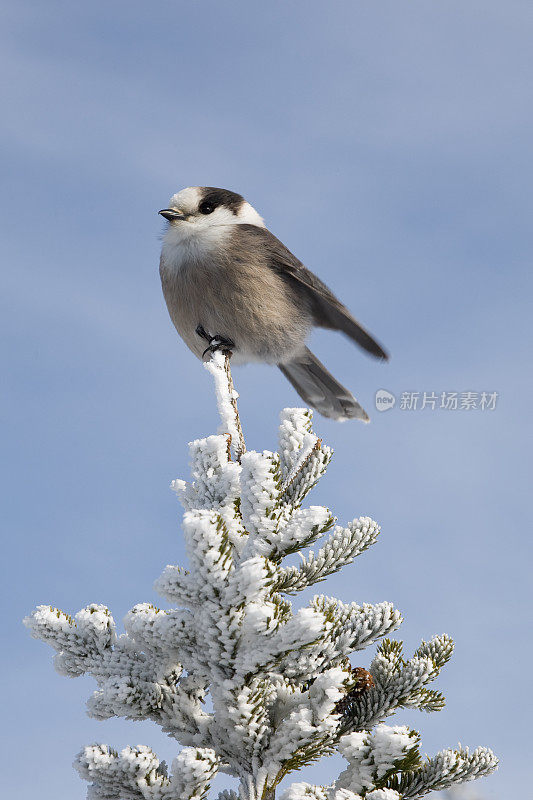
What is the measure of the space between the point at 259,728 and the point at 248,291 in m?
3.49

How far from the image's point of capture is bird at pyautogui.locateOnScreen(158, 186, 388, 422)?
5168 millimetres

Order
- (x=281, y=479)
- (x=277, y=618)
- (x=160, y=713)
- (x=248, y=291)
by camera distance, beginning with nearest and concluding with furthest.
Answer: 1. (x=277, y=618)
2. (x=160, y=713)
3. (x=281, y=479)
4. (x=248, y=291)

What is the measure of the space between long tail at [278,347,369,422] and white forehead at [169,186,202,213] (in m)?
1.53

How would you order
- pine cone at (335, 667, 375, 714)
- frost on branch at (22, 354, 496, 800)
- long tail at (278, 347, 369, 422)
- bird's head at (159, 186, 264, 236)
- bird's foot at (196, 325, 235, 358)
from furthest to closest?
long tail at (278, 347, 369, 422) < bird's head at (159, 186, 264, 236) < bird's foot at (196, 325, 235, 358) < pine cone at (335, 667, 375, 714) < frost on branch at (22, 354, 496, 800)

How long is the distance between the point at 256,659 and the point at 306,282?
395cm

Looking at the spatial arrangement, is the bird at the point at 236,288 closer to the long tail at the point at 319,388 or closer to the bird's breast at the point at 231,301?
the bird's breast at the point at 231,301

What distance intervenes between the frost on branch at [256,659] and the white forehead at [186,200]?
10.7 ft

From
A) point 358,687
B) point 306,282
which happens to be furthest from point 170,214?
point 358,687

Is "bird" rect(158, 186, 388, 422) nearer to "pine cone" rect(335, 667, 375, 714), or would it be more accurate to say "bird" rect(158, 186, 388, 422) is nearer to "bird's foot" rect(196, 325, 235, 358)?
"bird's foot" rect(196, 325, 235, 358)

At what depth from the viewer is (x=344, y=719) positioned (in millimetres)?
2451

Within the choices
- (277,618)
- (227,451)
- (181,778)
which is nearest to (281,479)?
(227,451)

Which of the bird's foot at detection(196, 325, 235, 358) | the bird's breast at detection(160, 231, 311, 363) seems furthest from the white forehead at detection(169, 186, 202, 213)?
the bird's foot at detection(196, 325, 235, 358)

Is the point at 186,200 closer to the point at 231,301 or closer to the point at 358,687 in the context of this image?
the point at 231,301

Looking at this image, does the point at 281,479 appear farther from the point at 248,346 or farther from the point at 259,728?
the point at 248,346
